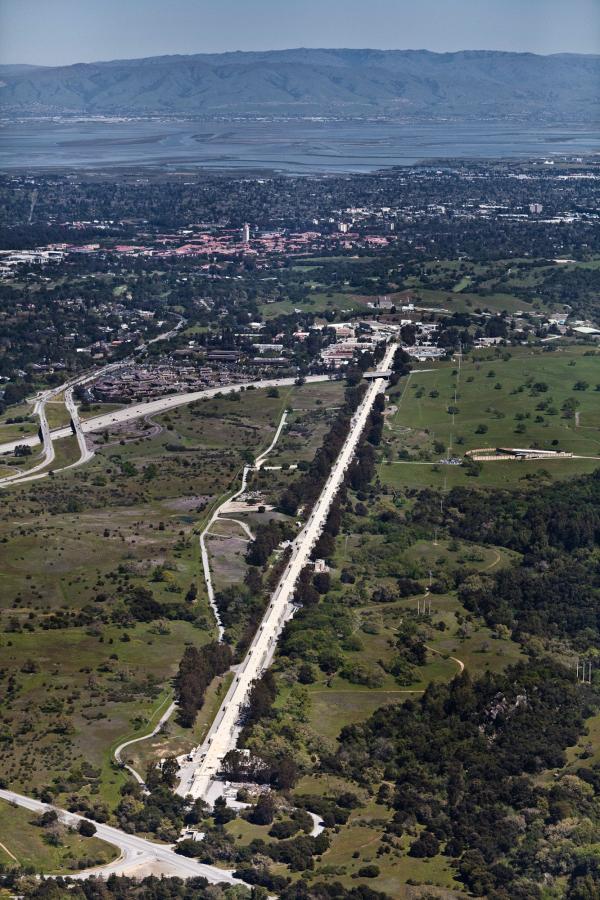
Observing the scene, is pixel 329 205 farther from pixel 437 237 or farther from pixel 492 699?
pixel 492 699

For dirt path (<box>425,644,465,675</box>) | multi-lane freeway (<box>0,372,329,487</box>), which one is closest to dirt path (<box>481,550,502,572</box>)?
dirt path (<box>425,644,465,675</box>)

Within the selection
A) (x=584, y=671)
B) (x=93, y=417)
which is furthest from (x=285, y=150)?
(x=584, y=671)

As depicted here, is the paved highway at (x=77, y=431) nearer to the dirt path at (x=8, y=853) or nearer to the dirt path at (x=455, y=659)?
the dirt path at (x=455, y=659)

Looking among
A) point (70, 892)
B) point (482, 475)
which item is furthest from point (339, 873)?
point (482, 475)

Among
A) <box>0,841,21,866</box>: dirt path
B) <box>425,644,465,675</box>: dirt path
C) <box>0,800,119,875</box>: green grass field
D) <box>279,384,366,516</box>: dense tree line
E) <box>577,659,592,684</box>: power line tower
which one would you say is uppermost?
<box>0,841,21,866</box>: dirt path

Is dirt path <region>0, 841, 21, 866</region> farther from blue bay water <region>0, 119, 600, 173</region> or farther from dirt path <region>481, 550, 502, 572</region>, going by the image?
blue bay water <region>0, 119, 600, 173</region>
